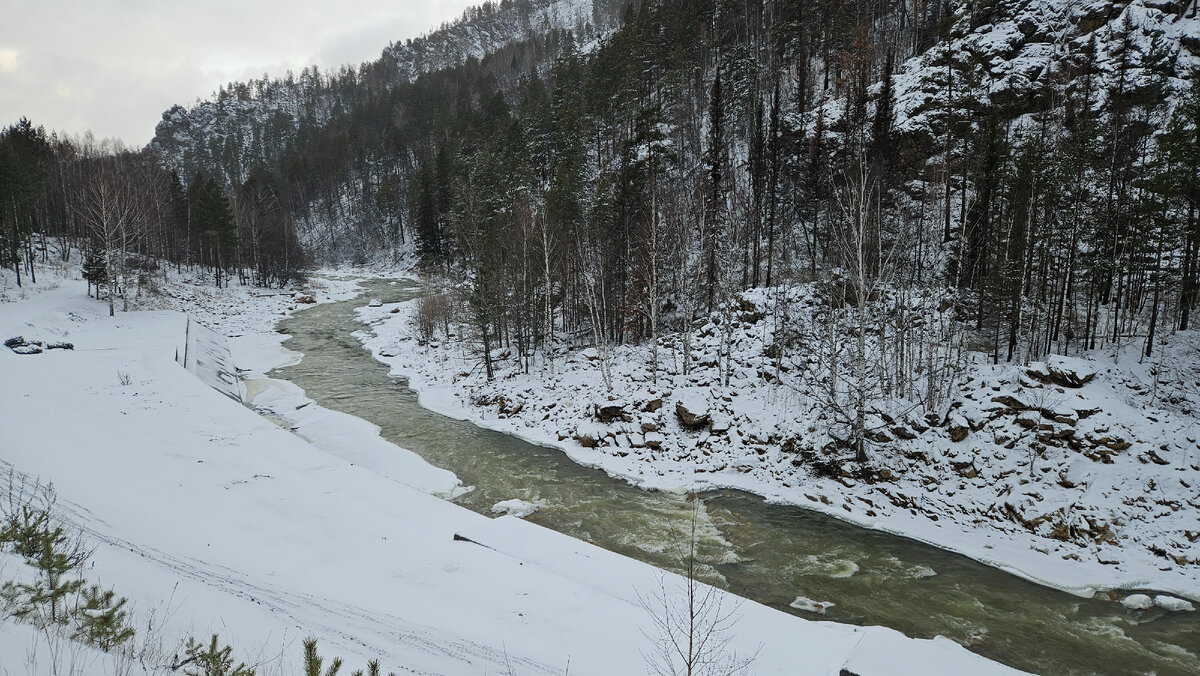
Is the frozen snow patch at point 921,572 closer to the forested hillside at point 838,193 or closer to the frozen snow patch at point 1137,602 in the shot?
the frozen snow patch at point 1137,602

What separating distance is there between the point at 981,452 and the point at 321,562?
1879cm

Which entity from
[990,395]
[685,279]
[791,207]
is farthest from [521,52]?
[990,395]

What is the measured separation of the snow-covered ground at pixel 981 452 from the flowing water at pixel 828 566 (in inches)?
35.8

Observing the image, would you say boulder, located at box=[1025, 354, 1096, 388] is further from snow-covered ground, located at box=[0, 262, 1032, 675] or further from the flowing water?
snow-covered ground, located at box=[0, 262, 1032, 675]

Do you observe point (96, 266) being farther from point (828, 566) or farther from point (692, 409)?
point (828, 566)

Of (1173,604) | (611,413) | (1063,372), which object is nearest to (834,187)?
(1063,372)

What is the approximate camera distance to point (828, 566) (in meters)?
12.8

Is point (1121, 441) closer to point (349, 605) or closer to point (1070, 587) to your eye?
point (1070, 587)

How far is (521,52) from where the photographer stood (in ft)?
454

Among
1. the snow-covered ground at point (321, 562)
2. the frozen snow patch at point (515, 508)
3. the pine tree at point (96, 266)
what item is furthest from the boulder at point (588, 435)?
the pine tree at point (96, 266)

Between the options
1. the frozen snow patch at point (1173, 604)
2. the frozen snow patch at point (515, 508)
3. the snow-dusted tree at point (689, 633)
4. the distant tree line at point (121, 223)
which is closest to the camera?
the snow-dusted tree at point (689, 633)

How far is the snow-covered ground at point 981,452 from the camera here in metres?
12.7

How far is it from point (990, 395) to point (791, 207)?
68.9ft

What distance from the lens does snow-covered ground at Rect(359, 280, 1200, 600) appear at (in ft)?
41.7
